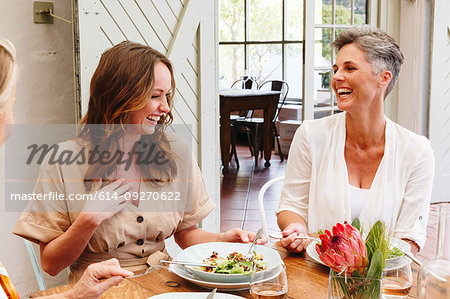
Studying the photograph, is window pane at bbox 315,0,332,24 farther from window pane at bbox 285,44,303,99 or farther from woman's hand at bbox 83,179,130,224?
window pane at bbox 285,44,303,99

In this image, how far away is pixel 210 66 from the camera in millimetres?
3287

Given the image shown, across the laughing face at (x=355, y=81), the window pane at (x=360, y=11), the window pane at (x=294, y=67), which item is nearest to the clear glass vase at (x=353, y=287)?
the laughing face at (x=355, y=81)

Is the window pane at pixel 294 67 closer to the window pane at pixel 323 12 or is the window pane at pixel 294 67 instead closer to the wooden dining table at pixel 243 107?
the wooden dining table at pixel 243 107

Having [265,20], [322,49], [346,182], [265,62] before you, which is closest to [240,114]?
[265,62]

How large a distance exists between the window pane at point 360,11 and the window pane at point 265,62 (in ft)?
13.4

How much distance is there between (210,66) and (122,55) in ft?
4.75

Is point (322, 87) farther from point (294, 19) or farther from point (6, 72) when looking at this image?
point (294, 19)

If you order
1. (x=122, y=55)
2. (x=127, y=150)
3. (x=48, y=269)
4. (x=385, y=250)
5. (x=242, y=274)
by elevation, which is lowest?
(x=48, y=269)

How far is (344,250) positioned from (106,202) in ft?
3.11

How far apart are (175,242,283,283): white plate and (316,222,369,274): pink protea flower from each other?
39cm

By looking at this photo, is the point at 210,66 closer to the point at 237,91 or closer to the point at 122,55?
the point at 122,55

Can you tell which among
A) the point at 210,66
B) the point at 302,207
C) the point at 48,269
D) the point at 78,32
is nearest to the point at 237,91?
the point at 210,66

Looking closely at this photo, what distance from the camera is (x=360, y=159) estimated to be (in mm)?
2154

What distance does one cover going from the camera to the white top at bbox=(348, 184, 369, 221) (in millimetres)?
2076
